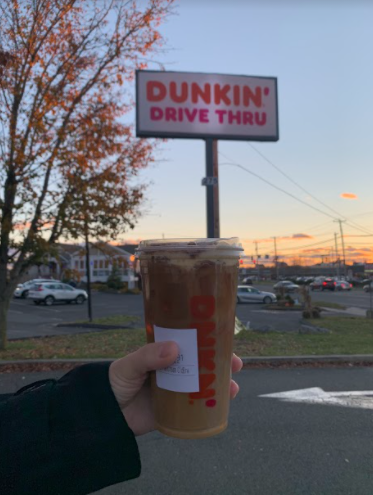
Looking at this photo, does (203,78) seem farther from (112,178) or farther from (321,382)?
(321,382)

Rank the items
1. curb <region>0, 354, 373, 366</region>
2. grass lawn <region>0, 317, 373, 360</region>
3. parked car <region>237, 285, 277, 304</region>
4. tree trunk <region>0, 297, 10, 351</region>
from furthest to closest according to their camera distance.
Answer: parked car <region>237, 285, 277, 304</region> → tree trunk <region>0, 297, 10, 351</region> → grass lawn <region>0, 317, 373, 360</region> → curb <region>0, 354, 373, 366</region>

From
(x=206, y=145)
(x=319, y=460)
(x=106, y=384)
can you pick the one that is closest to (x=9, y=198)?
(x=206, y=145)

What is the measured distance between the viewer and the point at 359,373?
6.54 m

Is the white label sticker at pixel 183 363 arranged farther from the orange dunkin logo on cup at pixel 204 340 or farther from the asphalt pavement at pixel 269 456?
the asphalt pavement at pixel 269 456

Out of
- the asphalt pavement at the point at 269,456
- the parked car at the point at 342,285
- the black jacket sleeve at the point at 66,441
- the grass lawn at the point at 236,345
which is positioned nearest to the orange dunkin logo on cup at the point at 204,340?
the black jacket sleeve at the point at 66,441

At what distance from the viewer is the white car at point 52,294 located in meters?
25.6

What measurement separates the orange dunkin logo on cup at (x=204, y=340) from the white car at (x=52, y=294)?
1030 inches

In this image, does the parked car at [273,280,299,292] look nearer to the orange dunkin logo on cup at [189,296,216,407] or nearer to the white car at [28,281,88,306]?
the white car at [28,281,88,306]

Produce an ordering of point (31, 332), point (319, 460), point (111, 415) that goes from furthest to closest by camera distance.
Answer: point (31, 332) < point (319, 460) < point (111, 415)

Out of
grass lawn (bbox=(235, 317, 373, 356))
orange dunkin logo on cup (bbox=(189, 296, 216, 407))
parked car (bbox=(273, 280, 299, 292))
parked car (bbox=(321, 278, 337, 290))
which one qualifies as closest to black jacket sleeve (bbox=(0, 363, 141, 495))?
orange dunkin logo on cup (bbox=(189, 296, 216, 407))

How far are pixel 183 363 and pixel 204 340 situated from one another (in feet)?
0.31

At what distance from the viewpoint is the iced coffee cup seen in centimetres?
121

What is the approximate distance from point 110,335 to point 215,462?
283 inches

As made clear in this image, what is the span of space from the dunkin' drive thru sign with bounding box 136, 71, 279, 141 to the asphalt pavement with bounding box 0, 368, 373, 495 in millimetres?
7094
